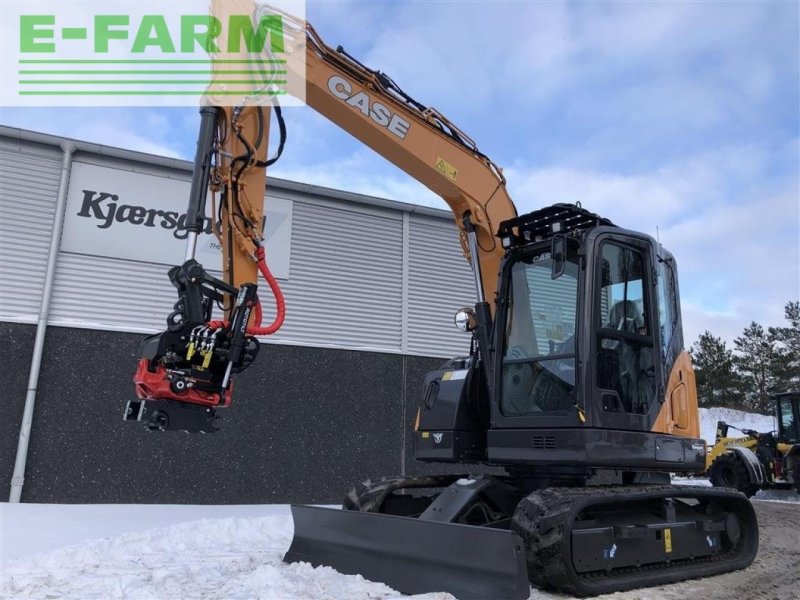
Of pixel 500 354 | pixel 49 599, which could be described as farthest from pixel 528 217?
pixel 49 599

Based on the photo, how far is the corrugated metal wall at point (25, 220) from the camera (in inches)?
360

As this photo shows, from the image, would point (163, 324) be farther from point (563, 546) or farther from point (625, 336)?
point (563, 546)

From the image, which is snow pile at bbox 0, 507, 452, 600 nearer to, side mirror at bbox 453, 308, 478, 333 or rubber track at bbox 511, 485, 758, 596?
rubber track at bbox 511, 485, 758, 596

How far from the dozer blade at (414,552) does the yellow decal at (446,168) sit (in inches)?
Answer: 121

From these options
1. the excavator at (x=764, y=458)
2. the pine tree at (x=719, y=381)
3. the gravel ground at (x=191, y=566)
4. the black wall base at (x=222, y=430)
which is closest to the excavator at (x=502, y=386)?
the gravel ground at (x=191, y=566)

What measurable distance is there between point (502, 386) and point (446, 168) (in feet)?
6.85

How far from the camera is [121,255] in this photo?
385 inches

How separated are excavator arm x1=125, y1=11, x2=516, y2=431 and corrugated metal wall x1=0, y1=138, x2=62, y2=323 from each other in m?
5.66

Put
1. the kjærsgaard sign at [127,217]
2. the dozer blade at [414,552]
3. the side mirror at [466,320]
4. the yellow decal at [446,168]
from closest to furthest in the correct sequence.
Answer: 1. the dozer blade at [414,552]
2. the side mirror at [466,320]
3. the yellow decal at [446,168]
4. the kjærsgaard sign at [127,217]

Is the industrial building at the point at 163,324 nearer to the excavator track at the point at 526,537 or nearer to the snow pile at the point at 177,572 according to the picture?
the snow pile at the point at 177,572

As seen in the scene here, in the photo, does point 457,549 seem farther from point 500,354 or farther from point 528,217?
point 528,217

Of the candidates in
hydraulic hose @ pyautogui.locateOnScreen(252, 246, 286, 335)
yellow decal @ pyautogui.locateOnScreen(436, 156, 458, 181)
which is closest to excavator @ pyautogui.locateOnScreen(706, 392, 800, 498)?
yellow decal @ pyautogui.locateOnScreen(436, 156, 458, 181)

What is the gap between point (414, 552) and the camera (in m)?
4.62

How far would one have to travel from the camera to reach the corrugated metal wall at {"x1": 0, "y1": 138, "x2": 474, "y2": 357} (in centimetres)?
933
